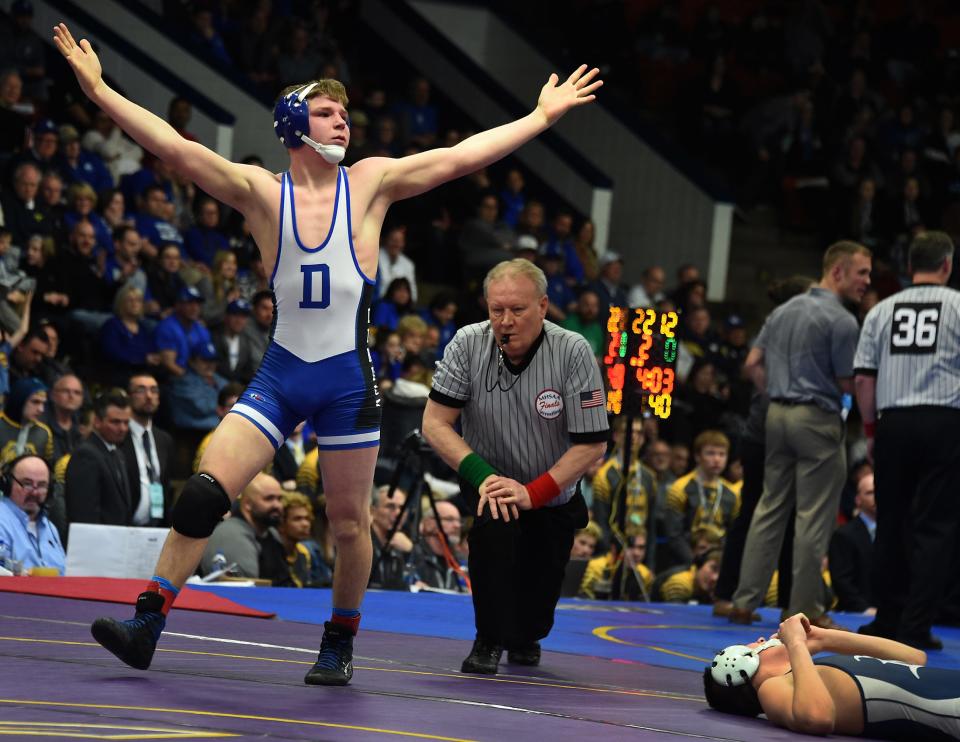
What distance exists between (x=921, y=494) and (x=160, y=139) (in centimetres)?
412

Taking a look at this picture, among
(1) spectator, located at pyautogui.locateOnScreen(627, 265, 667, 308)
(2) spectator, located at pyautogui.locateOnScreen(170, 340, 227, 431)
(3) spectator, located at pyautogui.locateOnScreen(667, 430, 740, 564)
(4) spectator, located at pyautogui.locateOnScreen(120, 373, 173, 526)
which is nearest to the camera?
(4) spectator, located at pyautogui.locateOnScreen(120, 373, 173, 526)

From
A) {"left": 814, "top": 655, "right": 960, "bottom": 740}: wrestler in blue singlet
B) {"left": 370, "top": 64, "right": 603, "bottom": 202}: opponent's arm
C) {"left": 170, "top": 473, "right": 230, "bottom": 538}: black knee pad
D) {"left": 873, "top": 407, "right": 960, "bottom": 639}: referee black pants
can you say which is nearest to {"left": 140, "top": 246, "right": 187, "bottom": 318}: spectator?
{"left": 873, "top": 407, "right": 960, "bottom": 639}: referee black pants

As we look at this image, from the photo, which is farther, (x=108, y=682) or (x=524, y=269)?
(x=524, y=269)

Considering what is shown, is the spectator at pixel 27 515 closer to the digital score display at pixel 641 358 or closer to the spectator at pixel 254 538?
the spectator at pixel 254 538

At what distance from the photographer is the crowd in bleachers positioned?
10281mm

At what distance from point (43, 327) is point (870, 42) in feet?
44.6

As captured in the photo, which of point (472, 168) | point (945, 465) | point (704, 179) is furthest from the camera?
point (704, 179)

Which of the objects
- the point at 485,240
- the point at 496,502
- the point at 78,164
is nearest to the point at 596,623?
the point at 496,502

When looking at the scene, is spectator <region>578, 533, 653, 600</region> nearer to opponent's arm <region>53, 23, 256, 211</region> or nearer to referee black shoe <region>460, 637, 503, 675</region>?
referee black shoe <region>460, 637, 503, 675</region>

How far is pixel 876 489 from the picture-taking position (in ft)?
26.7

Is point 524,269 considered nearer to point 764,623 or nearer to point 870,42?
point 764,623

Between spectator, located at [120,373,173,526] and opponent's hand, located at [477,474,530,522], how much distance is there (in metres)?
4.35

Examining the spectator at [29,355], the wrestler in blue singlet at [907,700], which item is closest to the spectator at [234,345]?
the spectator at [29,355]

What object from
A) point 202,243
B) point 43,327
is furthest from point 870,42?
point 43,327
